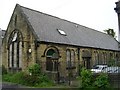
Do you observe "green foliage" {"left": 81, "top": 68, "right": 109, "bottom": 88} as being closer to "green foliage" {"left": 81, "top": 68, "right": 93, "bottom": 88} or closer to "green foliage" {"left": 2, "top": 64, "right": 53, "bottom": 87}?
"green foliage" {"left": 81, "top": 68, "right": 93, "bottom": 88}

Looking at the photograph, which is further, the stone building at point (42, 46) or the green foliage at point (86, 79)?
the stone building at point (42, 46)

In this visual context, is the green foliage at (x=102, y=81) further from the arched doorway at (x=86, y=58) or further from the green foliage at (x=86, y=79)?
the arched doorway at (x=86, y=58)

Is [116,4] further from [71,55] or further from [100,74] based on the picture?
[71,55]

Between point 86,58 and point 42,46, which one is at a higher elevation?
point 42,46

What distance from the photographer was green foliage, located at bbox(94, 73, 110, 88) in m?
18.6

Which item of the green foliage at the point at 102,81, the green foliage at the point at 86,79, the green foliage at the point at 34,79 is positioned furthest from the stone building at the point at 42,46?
the green foliage at the point at 102,81

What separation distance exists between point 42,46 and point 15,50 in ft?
16.5

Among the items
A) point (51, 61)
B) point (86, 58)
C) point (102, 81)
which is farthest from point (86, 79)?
point (86, 58)

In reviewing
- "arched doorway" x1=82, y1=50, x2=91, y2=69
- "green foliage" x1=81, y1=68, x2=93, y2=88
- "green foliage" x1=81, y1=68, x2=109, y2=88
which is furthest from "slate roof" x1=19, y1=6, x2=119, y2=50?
"green foliage" x1=81, y1=68, x2=109, y2=88

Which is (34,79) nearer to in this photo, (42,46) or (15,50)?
(42,46)

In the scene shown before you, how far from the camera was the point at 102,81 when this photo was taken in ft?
61.3

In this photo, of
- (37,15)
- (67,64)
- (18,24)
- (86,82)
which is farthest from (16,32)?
(86,82)

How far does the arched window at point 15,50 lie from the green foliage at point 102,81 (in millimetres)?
15003

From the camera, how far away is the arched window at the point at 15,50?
32.2 metres
